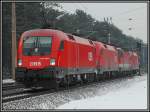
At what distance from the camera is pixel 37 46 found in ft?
74.6

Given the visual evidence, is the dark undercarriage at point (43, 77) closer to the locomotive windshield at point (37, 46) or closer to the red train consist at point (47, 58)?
the red train consist at point (47, 58)

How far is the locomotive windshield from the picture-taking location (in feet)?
74.0

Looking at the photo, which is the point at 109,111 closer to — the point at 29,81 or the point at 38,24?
the point at 29,81

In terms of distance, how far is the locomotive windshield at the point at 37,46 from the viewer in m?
22.6

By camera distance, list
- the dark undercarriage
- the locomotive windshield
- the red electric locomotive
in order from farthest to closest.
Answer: the locomotive windshield, the red electric locomotive, the dark undercarriage

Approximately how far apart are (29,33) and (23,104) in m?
8.20

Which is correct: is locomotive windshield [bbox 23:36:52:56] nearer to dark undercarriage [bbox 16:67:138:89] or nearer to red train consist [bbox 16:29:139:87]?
red train consist [bbox 16:29:139:87]

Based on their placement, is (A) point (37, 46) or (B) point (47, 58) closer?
(B) point (47, 58)

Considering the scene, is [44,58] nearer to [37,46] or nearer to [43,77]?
[37,46]

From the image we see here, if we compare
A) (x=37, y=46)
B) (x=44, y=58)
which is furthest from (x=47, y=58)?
(x=37, y=46)

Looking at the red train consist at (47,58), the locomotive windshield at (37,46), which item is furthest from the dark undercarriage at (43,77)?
the locomotive windshield at (37,46)

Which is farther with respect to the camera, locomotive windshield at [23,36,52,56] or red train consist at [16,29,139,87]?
locomotive windshield at [23,36,52,56]

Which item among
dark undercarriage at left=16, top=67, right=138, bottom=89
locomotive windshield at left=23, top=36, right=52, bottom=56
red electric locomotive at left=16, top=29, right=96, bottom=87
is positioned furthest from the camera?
locomotive windshield at left=23, top=36, right=52, bottom=56

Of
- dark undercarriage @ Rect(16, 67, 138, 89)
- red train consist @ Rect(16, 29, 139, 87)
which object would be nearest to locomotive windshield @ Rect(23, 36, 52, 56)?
red train consist @ Rect(16, 29, 139, 87)
